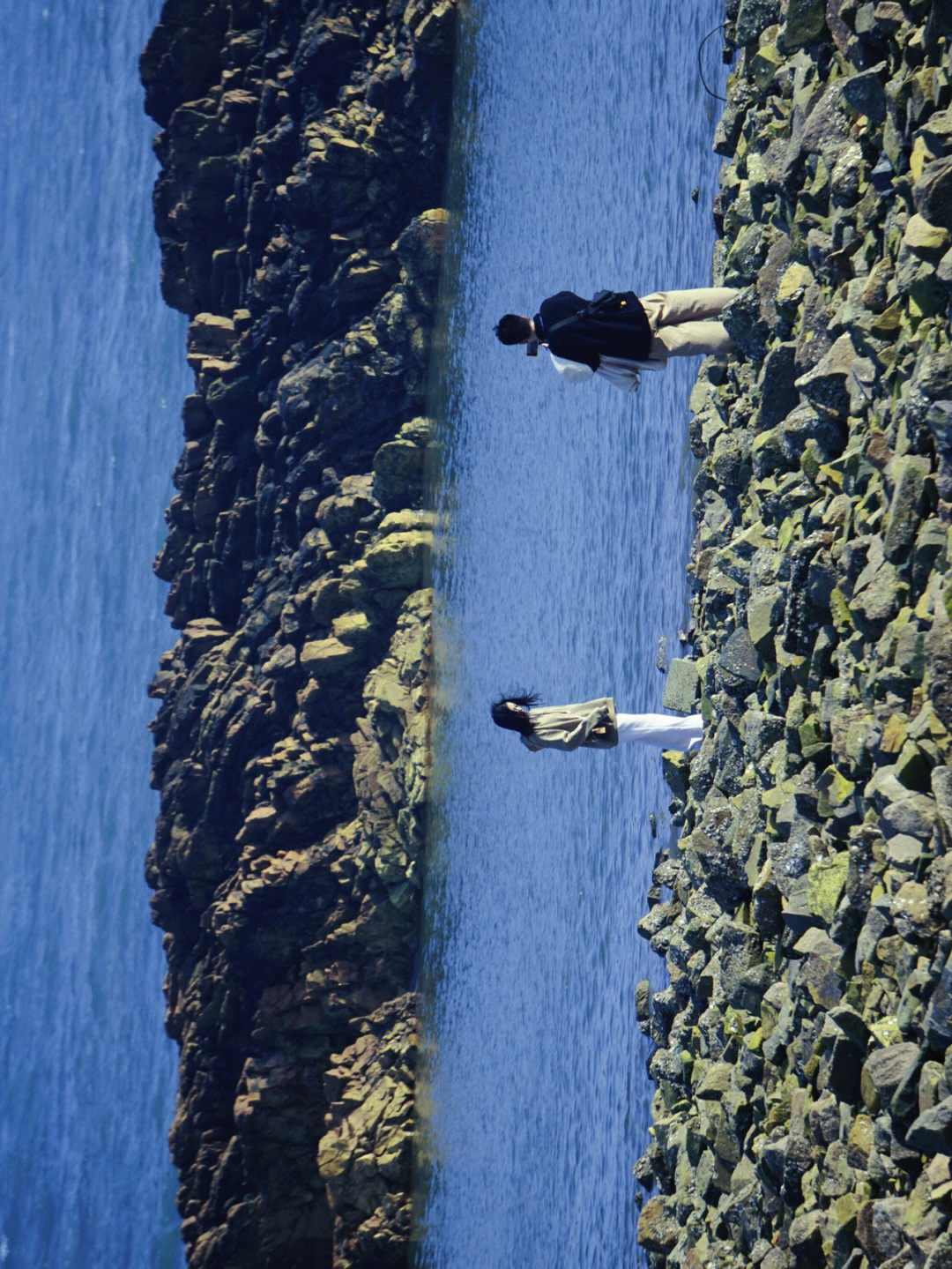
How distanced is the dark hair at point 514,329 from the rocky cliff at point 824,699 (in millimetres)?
1103

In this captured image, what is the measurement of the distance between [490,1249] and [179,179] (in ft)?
51.6

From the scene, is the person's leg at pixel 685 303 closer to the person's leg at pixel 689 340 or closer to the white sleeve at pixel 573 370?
the person's leg at pixel 689 340

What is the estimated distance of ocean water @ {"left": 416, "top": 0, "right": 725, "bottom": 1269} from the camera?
846 centimetres

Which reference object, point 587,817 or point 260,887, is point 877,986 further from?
point 260,887

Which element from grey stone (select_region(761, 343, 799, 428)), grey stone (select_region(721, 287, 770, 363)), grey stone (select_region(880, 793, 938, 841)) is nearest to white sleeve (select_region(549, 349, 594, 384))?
grey stone (select_region(721, 287, 770, 363))

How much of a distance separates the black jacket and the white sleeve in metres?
0.03

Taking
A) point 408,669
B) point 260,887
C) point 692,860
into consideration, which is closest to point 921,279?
point 692,860

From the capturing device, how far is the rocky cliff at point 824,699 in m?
3.88

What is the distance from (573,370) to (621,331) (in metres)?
0.33

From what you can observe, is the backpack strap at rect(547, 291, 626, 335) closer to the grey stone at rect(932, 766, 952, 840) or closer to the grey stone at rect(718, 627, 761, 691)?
the grey stone at rect(718, 627, 761, 691)

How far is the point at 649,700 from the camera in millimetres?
8523

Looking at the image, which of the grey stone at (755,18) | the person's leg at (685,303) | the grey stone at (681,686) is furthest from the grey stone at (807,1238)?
the grey stone at (755,18)

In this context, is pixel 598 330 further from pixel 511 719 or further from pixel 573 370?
pixel 511 719

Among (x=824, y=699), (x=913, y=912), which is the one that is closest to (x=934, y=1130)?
(x=913, y=912)
